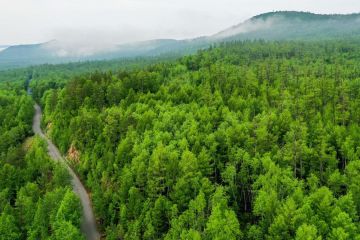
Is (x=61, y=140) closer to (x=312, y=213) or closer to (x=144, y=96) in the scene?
(x=144, y=96)

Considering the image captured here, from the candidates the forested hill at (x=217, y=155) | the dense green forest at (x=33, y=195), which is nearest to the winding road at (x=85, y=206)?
the forested hill at (x=217, y=155)

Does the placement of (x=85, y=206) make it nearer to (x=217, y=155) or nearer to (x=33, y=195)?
(x=33, y=195)

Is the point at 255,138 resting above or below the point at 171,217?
above

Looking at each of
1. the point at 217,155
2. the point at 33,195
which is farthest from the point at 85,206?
the point at 217,155

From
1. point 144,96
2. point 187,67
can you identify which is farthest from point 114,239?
point 187,67

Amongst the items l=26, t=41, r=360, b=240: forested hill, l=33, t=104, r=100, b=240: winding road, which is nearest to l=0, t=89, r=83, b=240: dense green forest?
l=33, t=104, r=100, b=240: winding road

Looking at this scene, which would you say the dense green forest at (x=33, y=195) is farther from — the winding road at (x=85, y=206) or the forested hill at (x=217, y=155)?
the forested hill at (x=217, y=155)

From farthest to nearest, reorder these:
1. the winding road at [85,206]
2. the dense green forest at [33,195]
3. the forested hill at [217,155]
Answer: the winding road at [85,206] → the dense green forest at [33,195] → the forested hill at [217,155]
